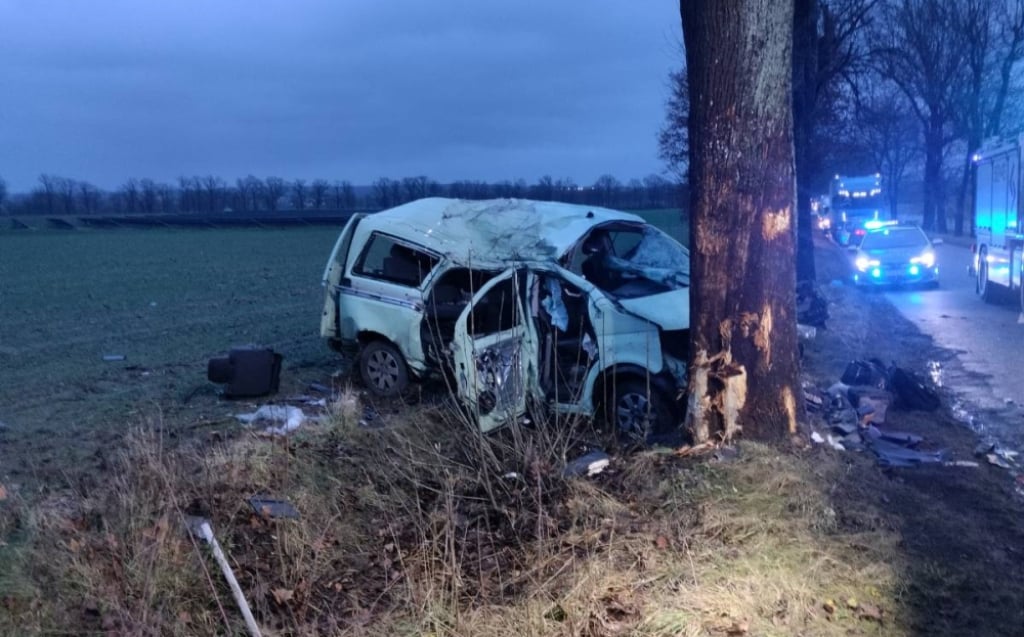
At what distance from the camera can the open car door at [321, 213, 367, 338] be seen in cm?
1079

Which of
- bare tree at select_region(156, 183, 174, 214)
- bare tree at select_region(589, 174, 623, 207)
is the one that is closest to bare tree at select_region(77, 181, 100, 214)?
bare tree at select_region(156, 183, 174, 214)

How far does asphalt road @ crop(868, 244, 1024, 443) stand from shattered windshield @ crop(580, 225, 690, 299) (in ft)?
11.4

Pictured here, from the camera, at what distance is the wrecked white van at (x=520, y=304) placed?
796cm

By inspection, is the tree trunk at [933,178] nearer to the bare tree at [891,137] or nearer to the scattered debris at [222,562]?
the bare tree at [891,137]

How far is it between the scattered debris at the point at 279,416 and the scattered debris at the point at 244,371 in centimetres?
84

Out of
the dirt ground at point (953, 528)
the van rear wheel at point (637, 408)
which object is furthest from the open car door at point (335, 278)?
the dirt ground at point (953, 528)

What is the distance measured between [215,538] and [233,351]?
559 centimetres

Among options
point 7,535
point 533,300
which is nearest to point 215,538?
point 7,535

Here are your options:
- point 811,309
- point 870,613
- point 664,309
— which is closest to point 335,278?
point 664,309

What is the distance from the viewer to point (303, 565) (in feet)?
15.8

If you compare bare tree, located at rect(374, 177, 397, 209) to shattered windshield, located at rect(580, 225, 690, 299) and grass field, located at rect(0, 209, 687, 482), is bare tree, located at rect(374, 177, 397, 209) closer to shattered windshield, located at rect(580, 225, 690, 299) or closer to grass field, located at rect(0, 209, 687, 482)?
grass field, located at rect(0, 209, 687, 482)

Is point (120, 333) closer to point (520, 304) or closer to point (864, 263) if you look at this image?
point (520, 304)

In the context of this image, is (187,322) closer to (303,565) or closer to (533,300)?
(533,300)

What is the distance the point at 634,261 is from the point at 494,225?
5.73 ft
